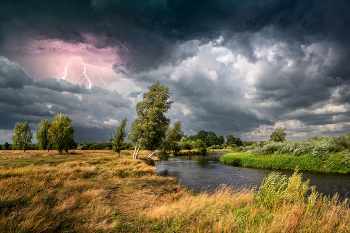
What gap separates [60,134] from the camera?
124ft

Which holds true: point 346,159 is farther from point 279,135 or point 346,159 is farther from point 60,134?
point 60,134

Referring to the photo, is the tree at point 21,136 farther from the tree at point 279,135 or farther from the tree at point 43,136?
the tree at point 279,135

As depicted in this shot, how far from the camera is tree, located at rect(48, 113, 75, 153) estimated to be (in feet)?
123

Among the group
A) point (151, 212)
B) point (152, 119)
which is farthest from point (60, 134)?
point (151, 212)

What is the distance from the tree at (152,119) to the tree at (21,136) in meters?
35.3

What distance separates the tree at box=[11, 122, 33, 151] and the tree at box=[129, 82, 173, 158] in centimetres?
3531

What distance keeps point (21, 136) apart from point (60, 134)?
17182 mm

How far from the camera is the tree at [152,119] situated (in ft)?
92.5

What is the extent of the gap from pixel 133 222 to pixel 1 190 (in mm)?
8250

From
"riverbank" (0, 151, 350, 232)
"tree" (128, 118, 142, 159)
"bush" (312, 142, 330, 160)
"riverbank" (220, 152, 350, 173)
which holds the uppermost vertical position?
"tree" (128, 118, 142, 159)

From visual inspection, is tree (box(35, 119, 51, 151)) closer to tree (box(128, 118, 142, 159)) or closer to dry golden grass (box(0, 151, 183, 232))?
tree (box(128, 118, 142, 159))

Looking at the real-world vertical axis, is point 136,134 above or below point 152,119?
below

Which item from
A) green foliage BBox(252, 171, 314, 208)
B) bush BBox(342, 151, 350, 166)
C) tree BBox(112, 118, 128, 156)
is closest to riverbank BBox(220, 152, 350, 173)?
bush BBox(342, 151, 350, 166)

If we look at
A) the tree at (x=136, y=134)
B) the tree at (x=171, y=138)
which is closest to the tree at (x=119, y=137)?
the tree at (x=136, y=134)
